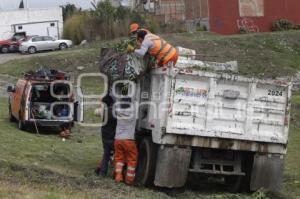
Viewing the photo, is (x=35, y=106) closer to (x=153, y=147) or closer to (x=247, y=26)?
(x=153, y=147)

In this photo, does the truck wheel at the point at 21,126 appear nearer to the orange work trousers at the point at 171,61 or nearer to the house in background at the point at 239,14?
the orange work trousers at the point at 171,61

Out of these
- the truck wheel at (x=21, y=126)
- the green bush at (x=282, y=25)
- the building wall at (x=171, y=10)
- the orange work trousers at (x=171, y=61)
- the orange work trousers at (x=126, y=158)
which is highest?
the orange work trousers at (x=171, y=61)

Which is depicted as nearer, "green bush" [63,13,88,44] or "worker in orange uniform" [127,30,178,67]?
"worker in orange uniform" [127,30,178,67]

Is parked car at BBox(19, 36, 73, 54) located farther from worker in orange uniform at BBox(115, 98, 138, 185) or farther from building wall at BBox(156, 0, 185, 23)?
worker in orange uniform at BBox(115, 98, 138, 185)

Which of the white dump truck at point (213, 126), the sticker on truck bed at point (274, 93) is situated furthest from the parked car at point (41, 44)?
the sticker on truck bed at point (274, 93)

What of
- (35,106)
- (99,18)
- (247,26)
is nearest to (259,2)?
(247,26)

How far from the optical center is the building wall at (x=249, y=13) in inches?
1911

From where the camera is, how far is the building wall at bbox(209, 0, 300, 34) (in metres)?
48.5

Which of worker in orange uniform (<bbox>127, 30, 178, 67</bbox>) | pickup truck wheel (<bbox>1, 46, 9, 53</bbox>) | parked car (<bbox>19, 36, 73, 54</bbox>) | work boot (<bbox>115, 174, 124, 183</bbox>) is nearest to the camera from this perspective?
worker in orange uniform (<bbox>127, 30, 178, 67</bbox>)

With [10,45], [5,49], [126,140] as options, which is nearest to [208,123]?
[126,140]

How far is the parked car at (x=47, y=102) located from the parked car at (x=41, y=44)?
31190 mm

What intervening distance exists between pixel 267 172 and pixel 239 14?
38.8 metres

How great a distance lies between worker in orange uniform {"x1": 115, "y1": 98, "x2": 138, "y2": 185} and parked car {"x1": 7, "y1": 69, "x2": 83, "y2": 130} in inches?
234

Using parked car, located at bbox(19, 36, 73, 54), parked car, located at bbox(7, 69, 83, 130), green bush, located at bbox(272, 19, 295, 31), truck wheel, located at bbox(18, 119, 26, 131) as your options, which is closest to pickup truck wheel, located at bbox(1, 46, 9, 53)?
parked car, located at bbox(19, 36, 73, 54)
